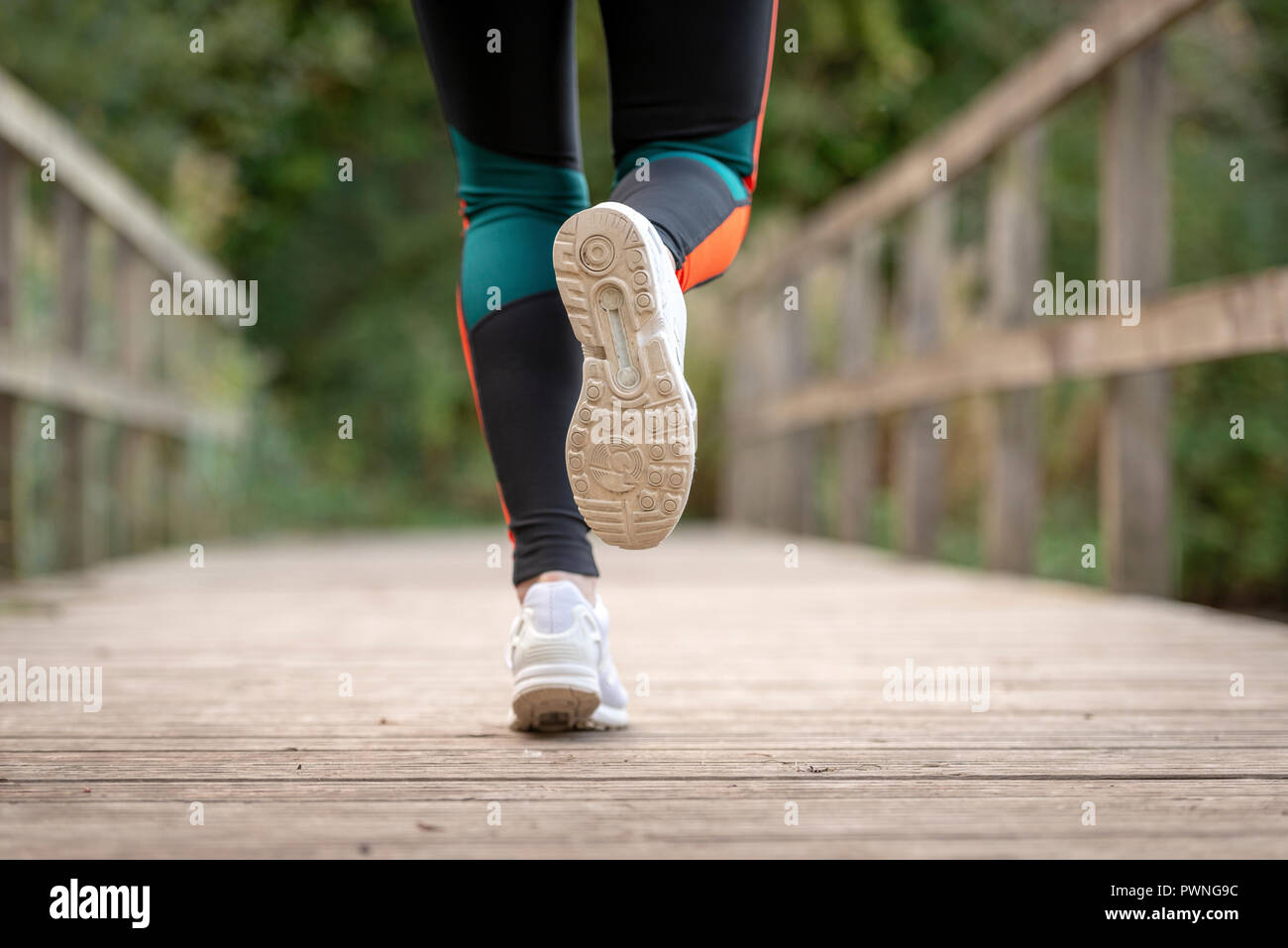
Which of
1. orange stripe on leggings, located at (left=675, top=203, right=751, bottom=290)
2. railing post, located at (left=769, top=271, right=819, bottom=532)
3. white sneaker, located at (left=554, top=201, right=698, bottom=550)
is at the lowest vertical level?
white sneaker, located at (left=554, top=201, right=698, bottom=550)

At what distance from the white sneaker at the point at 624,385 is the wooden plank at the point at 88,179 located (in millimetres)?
2160

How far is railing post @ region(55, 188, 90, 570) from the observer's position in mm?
3410

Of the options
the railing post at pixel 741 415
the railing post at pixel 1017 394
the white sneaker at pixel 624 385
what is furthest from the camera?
the railing post at pixel 741 415

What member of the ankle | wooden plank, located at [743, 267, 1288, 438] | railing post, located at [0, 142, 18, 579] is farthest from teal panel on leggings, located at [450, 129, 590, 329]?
railing post, located at [0, 142, 18, 579]

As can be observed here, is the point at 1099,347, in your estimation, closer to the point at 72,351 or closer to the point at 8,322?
the point at 8,322

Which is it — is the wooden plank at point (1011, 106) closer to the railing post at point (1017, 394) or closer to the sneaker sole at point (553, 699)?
the railing post at point (1017, 394)

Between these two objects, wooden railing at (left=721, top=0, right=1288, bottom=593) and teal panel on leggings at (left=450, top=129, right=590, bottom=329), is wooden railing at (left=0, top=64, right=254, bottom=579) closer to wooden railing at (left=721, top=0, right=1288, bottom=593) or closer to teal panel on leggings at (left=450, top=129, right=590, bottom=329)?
teal panel on leggings at (left=450, top=129, right=590, bottom=329)

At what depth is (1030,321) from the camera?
10.3 feet

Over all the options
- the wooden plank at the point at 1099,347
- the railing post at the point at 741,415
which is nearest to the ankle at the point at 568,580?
the wooden plank at the point at 1099,347

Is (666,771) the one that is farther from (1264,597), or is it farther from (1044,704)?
(1264,597)

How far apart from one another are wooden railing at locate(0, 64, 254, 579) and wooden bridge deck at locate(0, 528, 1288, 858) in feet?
2.59

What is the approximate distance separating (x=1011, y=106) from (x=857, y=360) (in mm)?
1544

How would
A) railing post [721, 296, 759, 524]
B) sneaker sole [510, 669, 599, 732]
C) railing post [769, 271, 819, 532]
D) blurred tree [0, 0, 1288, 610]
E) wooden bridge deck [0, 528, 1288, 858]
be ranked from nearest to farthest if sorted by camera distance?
wooden bridge deck [0, 528, 1288, 858]
sneaker sole [510, 669, 599, 732]
railing post [769, 271, 819, 532]
blurred tree [0, 0, 1288, 610]
railing post [721, 296, 759, 524]

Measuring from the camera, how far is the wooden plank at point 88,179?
9.62 feet
